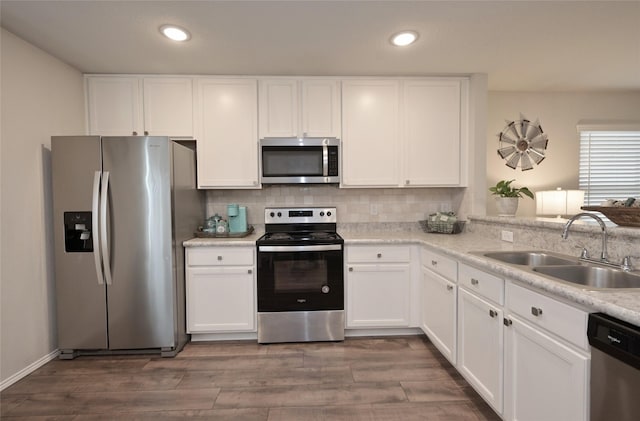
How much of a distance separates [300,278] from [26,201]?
2.08 m

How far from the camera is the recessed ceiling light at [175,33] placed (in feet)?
6.75

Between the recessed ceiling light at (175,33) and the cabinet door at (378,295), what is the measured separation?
7.29 ft

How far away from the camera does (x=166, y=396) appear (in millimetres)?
1947

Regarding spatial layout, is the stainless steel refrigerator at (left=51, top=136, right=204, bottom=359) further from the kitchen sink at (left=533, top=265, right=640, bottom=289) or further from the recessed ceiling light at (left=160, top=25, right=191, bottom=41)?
the kitchen sink at (left=533, top=265, right=640, bottom=289)

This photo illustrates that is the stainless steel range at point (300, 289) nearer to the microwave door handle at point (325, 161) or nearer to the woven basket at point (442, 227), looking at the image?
the microwave door handle at point (325, 161)

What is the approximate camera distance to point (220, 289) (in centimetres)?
262

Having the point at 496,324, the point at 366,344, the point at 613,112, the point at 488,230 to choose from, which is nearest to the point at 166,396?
the point at 366,344

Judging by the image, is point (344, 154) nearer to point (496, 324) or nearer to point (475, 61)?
point (475, 61)

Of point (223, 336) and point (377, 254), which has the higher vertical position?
point (377, 254)

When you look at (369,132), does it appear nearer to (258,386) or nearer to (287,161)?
(287,161)

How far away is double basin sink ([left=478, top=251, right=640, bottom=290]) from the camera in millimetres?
1419

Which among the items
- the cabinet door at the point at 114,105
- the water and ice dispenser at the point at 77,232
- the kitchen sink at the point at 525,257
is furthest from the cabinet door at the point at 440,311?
the cabinet door at the point at 114,105

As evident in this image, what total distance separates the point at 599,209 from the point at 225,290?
8.43 ft

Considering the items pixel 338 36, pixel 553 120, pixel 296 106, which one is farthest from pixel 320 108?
pixel 553 120
